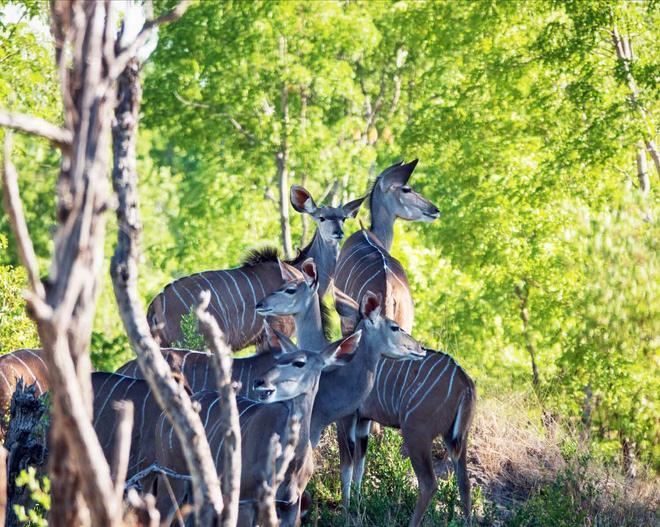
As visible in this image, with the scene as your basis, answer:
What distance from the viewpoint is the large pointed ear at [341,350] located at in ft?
19.0

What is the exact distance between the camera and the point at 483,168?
39.2 feet

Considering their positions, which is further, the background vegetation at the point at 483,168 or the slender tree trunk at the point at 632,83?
the slender tree trunk at the point at 632,83

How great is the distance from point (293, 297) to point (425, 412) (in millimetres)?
1028

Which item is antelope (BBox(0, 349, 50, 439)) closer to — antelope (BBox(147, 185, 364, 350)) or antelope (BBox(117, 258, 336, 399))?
antelope (BBox(117, 258, 336, 399))

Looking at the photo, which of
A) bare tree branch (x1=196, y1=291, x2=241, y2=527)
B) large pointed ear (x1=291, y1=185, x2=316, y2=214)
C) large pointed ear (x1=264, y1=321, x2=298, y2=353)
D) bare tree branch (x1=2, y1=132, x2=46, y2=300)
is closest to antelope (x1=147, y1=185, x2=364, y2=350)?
large pointed ear (x1=291, y1=185, x2=316, y2=214)

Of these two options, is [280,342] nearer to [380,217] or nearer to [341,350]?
[341,350]

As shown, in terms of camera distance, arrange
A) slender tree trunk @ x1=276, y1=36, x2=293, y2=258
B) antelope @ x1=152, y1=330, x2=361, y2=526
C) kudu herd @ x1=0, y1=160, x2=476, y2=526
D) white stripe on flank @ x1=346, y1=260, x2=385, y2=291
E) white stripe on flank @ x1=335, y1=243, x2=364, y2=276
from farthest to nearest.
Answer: slender tree trunk @ x1=276, y1=36, x2=293, y2=258 → white stripe on flank @ x1=335, y1=243, x2=364, y2=276 → white stripe on flank @ x1=346, y1=260, x2=385, y2=291 → kudu herd @ x1=0, y1=160, x2=476, y2=526 → antelope @ x1=152, y1=330, x2=361, y2=526

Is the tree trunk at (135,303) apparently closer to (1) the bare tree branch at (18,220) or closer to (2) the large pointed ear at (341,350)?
(1) the bare tree branch at (18,220)

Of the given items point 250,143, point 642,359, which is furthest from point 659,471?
point 250,143

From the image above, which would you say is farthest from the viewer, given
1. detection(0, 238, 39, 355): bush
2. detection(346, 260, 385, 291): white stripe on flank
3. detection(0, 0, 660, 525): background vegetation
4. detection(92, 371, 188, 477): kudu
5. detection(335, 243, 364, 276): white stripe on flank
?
detection(335, 243, 364, 276): white stripe on flank

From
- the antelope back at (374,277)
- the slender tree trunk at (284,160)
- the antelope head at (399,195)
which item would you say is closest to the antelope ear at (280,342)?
the antelope back at (374,277)

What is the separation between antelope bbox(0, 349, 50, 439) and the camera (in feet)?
21.7

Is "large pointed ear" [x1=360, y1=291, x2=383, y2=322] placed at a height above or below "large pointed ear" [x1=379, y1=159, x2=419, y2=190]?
below

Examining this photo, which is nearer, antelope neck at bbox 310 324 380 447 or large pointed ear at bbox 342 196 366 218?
antelope neck at bbox 310 324 380 447
